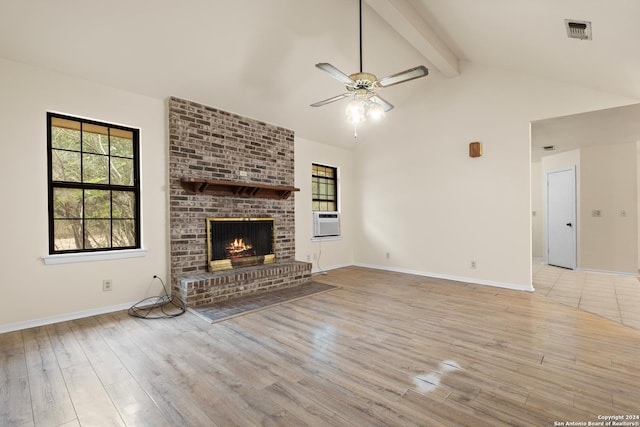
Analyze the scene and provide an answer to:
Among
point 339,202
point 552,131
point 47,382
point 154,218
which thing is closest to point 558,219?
point 552,131

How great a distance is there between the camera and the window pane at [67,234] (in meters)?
3.39

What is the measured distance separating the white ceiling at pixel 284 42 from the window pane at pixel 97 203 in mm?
1335

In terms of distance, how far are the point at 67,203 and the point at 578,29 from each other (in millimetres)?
5553

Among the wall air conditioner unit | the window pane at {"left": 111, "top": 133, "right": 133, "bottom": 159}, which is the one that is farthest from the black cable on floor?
the wall air conditioner unit

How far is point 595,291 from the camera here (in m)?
4.46

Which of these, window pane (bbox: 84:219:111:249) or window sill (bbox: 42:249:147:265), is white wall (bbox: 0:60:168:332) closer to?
window sill (bbox: 42:249:147:265)

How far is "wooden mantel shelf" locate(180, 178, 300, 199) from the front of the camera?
165 inches

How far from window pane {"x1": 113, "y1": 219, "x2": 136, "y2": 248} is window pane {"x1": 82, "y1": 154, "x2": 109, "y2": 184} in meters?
0.54

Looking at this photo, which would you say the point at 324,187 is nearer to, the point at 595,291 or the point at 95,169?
the point at 95,169

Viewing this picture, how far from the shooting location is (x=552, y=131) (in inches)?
195

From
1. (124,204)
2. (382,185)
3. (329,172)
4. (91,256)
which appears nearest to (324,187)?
(329,172)

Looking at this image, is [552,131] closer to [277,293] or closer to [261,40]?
[261,40]

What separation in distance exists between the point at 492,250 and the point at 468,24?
10.8 feet

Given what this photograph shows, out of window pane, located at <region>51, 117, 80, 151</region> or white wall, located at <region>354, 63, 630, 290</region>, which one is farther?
white wall, located at <region>354, 63, 630, 290</region>
